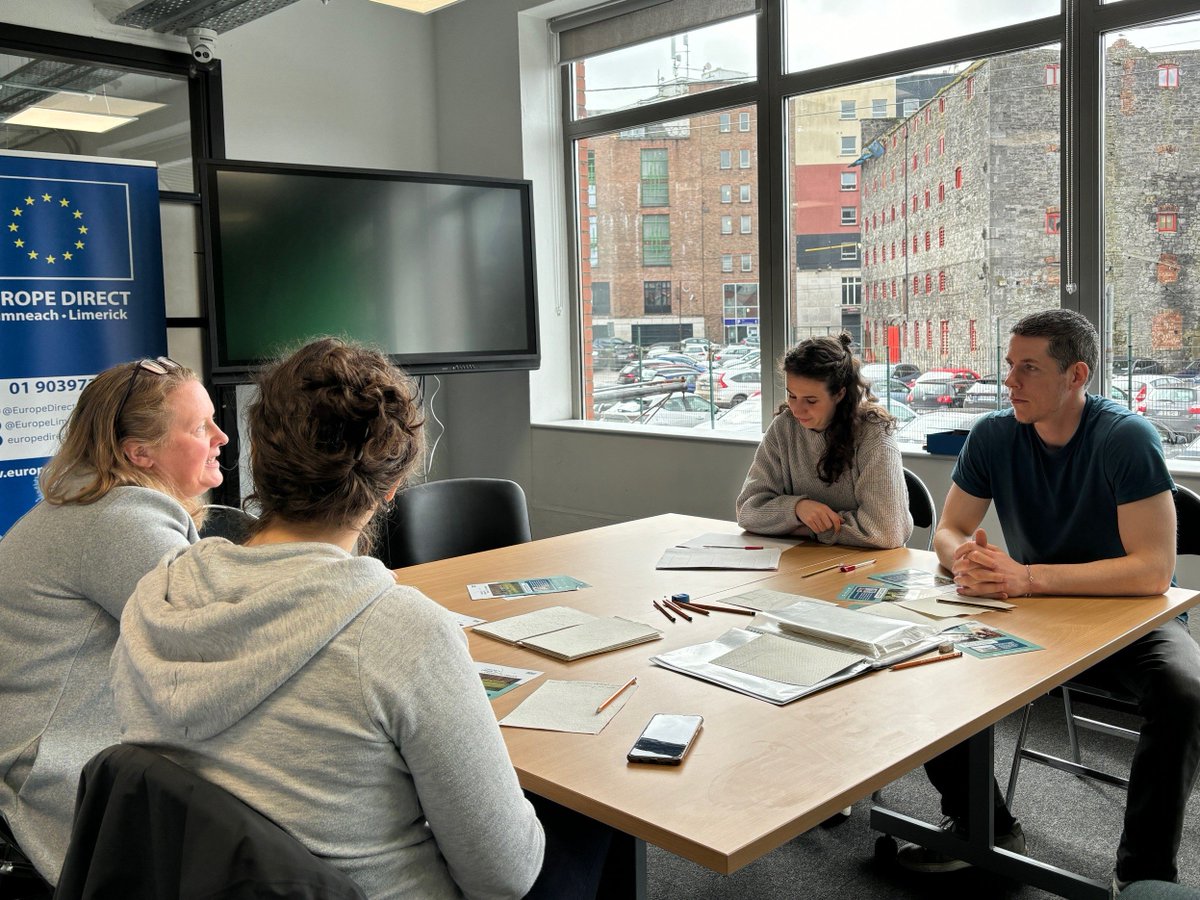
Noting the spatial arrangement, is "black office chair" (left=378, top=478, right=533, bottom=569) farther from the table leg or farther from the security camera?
the security camera

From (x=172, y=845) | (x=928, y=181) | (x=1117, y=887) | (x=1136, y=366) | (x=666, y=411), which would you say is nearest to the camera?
(x=172, y=845)

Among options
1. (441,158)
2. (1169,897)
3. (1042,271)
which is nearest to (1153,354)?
(1042,271)

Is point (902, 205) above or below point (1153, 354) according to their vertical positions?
above

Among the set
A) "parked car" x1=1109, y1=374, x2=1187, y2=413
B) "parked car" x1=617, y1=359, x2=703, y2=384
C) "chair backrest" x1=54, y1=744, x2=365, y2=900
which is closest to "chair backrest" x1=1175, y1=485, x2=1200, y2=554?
"parked car" x1=1109, y1=374, x2=1187, y2=413

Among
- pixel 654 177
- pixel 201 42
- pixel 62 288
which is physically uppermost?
pixel 201 42

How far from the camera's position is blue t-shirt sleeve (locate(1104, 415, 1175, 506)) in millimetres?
2365

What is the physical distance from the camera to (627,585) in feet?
8.25

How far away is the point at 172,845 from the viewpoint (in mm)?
1111

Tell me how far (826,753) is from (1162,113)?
9.87 feet

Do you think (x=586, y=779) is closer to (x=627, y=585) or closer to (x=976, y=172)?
(x=627, y=585)

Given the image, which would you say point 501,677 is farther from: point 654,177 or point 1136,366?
point 654,177

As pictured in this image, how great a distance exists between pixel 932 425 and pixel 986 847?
84.9 inches

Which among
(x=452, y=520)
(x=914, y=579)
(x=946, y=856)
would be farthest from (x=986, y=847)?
(x=452, y=520)

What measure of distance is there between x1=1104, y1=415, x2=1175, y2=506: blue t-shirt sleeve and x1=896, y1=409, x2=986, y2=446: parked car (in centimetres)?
160
